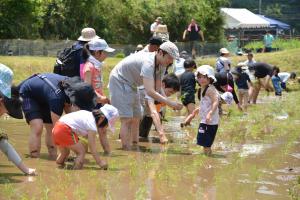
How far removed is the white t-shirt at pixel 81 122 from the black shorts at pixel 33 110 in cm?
79

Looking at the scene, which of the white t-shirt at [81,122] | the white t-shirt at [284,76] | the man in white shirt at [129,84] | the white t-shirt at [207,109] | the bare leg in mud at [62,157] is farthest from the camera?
the white t-shirt at [284,76]

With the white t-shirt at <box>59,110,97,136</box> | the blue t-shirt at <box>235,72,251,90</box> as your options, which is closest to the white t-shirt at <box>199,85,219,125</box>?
the white t-shirt at <box>59,110,97,136</box>

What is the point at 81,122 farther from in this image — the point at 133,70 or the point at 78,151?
the point at 133,70

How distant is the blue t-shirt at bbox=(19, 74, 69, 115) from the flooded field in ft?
2.05

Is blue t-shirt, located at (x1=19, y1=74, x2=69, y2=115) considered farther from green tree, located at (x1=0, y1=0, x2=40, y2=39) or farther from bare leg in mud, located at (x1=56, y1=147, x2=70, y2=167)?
green tree, located at (x1=0, y1=0, x2=40, y2=39)

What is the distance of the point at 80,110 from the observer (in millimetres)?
7629

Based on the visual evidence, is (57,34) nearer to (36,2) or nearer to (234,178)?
(36,2)

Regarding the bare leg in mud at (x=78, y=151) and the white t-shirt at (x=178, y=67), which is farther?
the white t-shirt at (x=178, y=67)

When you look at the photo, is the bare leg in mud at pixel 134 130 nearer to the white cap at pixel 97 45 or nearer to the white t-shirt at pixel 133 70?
the white t-shirt at pixel 133 70

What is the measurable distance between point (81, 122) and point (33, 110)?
1.00 m

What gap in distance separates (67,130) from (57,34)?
66.9ft

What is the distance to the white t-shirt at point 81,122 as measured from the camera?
7.23 m

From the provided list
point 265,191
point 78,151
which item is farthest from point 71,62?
point 265,191

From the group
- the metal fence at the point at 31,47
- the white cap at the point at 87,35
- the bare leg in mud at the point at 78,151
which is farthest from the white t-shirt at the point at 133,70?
the metal fence at the point at 31,47
